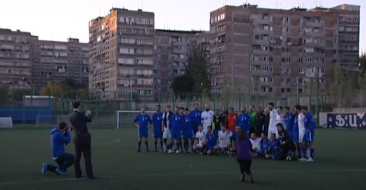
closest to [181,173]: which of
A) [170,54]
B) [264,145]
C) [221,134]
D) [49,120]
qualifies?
[264,145]

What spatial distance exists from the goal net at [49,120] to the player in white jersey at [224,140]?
27300 millimetres

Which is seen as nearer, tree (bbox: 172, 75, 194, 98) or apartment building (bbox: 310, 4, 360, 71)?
tree (bbox: 172, 75, 194, 98)

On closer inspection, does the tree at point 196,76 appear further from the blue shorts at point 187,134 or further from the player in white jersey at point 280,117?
the player in white jersey at point 280,117

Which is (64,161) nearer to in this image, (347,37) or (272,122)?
(272,122)

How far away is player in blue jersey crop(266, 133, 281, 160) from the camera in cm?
1791

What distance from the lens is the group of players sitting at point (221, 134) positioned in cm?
1794

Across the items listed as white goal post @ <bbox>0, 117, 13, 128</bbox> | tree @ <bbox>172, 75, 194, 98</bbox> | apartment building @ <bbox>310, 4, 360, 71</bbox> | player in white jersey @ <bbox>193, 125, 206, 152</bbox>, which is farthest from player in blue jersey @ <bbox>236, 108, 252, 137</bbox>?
apartment building @ <bbox>310, 4, 360, 71</bbox>

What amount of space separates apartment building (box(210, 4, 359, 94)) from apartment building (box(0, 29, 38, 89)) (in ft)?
198

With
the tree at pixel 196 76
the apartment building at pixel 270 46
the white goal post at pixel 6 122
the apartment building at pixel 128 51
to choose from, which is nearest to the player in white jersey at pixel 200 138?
the white goal post at pixel 6 122

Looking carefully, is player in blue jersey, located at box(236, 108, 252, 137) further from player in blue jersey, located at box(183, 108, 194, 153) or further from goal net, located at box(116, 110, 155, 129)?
goal net, located at box(116, 110, 155, 129)

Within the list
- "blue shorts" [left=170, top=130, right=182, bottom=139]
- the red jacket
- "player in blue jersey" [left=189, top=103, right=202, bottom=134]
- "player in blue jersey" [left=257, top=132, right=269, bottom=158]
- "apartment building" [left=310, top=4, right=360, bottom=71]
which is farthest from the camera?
"apartment building" [left=310, top=4, right=360, bottom=71]

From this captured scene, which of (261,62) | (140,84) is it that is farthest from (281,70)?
(140,84)

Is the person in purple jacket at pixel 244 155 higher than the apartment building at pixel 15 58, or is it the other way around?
the apartment building at pixel 15 58

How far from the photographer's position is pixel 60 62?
148000mm
